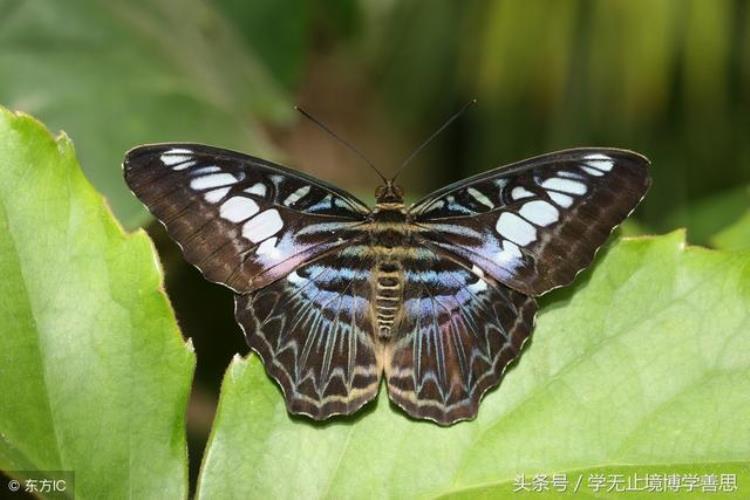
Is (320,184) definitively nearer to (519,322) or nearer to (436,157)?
(519,322)

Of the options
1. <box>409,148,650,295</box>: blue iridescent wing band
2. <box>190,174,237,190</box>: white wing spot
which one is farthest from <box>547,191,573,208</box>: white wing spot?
<box>190,174,237,190</box>: white wing spot

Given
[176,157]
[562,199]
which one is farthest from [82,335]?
[562,199]

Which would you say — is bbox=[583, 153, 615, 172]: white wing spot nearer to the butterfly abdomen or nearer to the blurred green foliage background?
the blurred green foliage background

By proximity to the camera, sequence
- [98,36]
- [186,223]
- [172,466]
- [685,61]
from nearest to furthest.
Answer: [172,466] → [186,223] → [98,36] → [685,61]

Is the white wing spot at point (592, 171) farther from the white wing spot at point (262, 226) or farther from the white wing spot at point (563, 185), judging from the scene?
the white wing spot at point (262, 226)

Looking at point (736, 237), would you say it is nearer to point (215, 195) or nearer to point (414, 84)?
point (215, 195)

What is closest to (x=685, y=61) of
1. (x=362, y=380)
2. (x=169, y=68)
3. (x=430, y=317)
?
(x=169, y=68)
